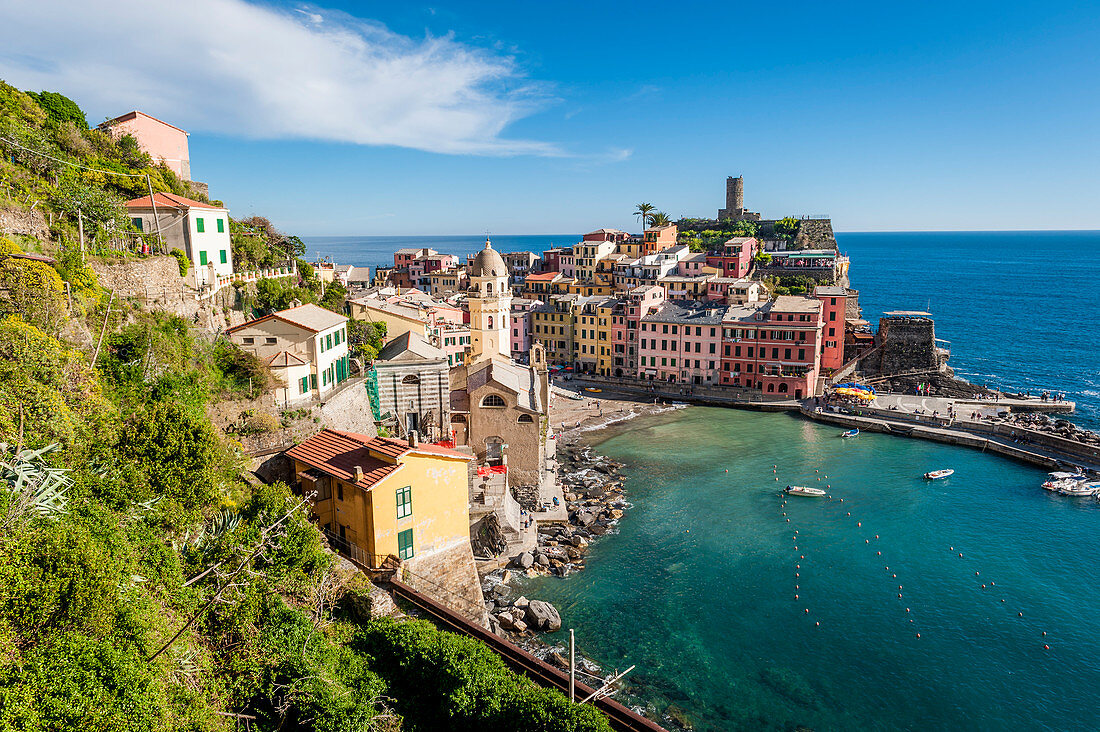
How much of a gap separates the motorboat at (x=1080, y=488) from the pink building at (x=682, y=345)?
2546cm

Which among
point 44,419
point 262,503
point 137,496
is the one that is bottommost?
point 262,503

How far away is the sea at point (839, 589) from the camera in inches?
757

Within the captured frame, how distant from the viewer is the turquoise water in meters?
19.2

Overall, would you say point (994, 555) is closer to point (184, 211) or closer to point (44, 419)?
point (44, 419)

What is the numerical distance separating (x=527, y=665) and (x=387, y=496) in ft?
20.1

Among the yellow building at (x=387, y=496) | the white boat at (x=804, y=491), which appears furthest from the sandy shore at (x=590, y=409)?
the yellow building at (x=387, y=496)

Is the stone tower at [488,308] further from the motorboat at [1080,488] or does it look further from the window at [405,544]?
the motorboat at [1080,488]

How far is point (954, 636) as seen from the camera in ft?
72.4

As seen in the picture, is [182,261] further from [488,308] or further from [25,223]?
[488,308]

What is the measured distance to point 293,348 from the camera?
79.9 ft

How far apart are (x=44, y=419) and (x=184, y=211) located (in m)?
15.2

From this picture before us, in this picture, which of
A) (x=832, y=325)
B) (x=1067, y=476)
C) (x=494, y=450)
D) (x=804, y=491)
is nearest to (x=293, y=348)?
(x=494, y=450)

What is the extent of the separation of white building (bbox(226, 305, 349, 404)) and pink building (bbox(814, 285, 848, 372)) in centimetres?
4500

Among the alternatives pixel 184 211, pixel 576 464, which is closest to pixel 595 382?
pixel 576 464
